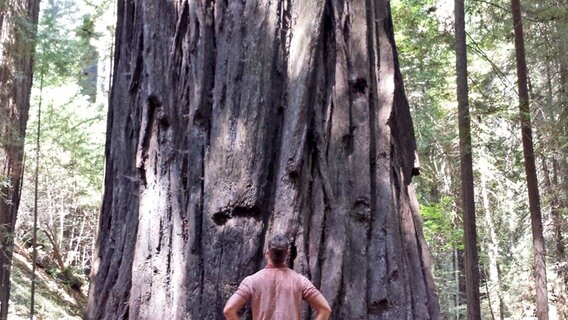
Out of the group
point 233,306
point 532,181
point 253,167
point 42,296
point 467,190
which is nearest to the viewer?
point 233,306

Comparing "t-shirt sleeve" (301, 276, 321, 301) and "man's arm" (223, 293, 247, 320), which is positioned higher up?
"t-shirt sleeve" (301, 276, 321, 301)

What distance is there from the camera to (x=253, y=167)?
15.3ft

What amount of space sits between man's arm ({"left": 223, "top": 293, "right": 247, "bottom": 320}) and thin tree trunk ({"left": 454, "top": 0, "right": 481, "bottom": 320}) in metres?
7.56

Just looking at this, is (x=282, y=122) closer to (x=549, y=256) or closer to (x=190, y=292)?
(x=190, y=292)

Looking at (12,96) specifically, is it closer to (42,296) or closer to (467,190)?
(42,296)

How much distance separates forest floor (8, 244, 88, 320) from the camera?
15.7 meters

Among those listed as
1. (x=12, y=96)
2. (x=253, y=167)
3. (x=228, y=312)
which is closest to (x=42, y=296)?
(x=12, y=96)

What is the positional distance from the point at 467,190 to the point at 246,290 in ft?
25.4

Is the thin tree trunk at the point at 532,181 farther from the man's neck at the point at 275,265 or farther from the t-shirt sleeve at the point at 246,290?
the t-shirt sleeve at the point at 246,290

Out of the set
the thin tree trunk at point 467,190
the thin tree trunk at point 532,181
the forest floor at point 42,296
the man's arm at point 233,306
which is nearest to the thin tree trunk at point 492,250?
the thin tree trunk at point 532,181

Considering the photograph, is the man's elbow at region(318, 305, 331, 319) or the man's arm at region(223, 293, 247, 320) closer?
the man's arm at region(223, 293, 247, 320)

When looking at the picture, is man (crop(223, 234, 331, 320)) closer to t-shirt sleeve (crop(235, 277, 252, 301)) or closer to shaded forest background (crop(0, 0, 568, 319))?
t-shirt sleeve (crop(235, 277, 252, 301))

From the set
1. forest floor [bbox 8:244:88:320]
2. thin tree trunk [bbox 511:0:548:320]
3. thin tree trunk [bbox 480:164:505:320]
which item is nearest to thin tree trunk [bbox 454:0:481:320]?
thin tree trunk [bbox 511:0:548:320]

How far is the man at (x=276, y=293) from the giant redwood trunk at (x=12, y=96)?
786cm
